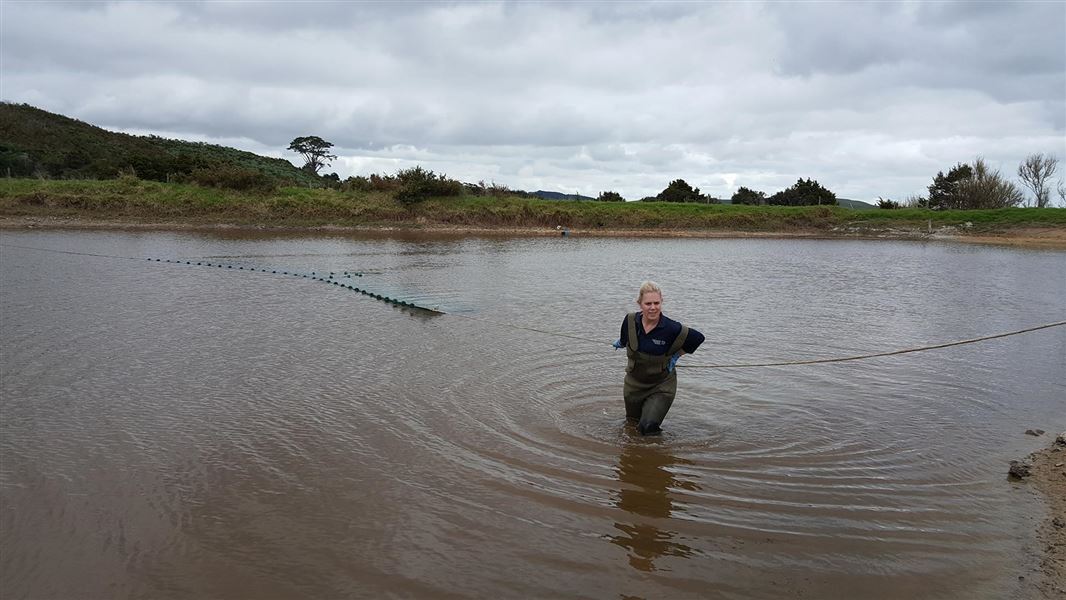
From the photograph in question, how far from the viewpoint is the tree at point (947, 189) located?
52.1 meters

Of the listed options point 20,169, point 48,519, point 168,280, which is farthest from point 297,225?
point 48,519

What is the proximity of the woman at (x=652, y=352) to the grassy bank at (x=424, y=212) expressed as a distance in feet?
119

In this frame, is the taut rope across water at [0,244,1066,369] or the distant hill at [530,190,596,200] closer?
the taut rope across water at [0,244,1066,369]

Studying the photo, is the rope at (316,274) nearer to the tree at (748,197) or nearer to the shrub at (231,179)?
the shrub at (231,179)

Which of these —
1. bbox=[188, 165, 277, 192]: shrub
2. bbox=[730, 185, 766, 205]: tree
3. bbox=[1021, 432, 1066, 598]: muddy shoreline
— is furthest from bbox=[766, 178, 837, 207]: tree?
bbox=[1021, 432, 1066, 598]: muddy shoreline

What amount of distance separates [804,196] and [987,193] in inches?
485

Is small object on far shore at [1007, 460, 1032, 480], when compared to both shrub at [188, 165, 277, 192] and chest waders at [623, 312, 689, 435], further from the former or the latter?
shrub at [188, 165, 277, 192]

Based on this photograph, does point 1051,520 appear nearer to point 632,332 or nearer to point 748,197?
point 632,332

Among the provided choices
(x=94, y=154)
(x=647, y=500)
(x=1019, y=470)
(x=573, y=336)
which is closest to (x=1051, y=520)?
(x=1019, y=470)

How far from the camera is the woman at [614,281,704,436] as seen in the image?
6320mm

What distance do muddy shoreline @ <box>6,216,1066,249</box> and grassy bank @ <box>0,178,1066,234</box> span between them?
0.40 m

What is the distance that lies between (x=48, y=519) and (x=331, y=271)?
16303 mm

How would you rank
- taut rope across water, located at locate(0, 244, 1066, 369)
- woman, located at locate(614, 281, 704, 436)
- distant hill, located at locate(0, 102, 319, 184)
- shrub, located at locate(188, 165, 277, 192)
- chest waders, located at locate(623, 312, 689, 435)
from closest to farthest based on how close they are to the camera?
woman, located at locate(614, 281, 704, 436) < chest waders, located at locate(623, 312, 689, 435) < taut rope across water, located at locate(0, 244, 1066, 369) < shrub, located at locate(188, 165, 277, 192) < distant hill, located at locate(0, 102, 319, 184)

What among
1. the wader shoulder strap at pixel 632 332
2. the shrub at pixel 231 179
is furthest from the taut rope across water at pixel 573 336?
the shrub at pixel 231 179
